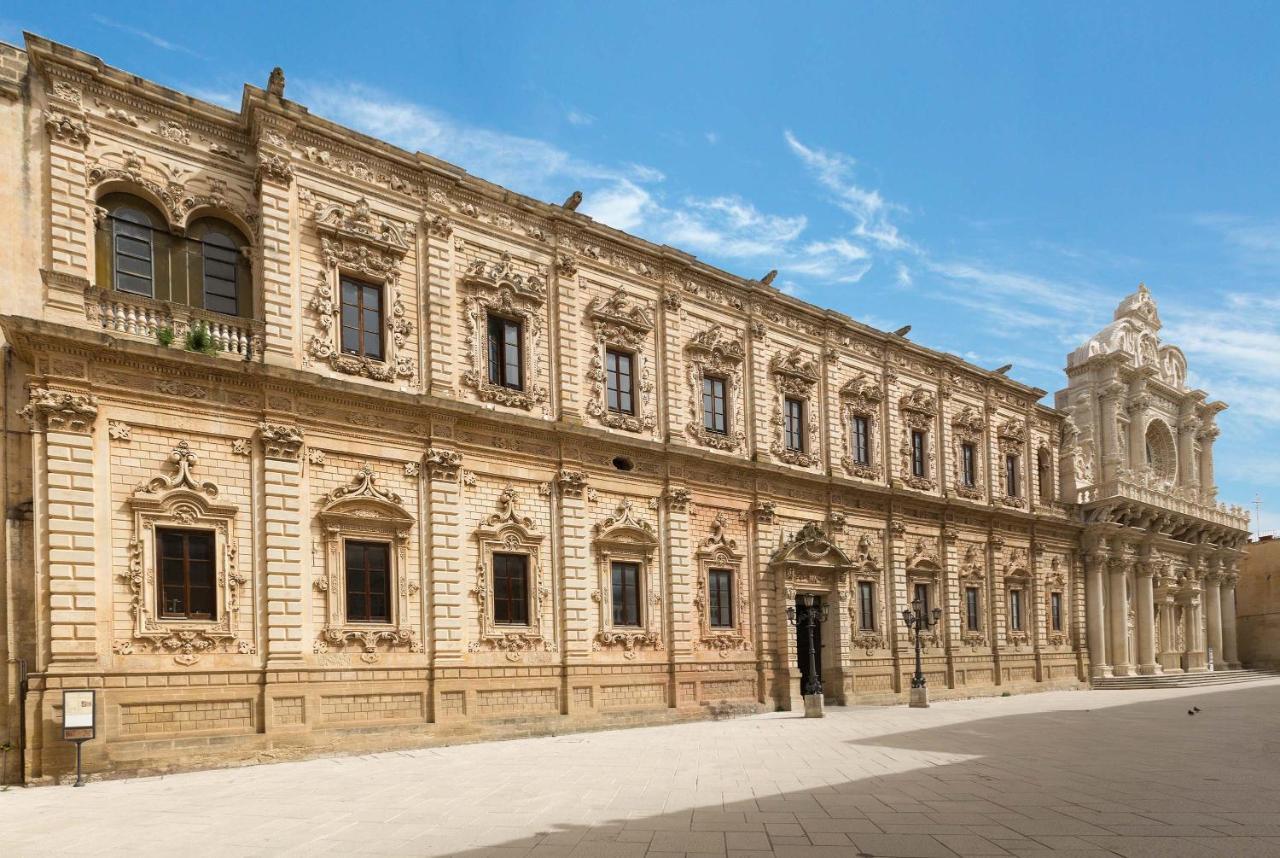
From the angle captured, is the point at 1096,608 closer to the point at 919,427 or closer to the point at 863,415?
the point at 919,427

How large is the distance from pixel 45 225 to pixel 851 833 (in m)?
14.3

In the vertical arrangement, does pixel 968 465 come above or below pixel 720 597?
above

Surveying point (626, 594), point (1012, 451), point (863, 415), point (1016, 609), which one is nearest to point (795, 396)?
point (863, 415)

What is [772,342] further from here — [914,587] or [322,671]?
[322,671]

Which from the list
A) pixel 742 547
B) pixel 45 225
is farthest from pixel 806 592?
pixel 45 225

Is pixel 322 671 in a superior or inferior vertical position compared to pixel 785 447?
inferior

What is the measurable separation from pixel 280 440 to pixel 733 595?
1194 cm

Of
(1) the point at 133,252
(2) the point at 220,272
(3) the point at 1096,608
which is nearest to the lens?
(1) the point at 133,252

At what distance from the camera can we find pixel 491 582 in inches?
744

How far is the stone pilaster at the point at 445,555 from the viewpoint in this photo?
1784cm

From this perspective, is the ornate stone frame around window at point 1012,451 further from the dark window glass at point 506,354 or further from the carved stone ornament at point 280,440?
the carved stone ornament at point 280,440

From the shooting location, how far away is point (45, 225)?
14.6 m

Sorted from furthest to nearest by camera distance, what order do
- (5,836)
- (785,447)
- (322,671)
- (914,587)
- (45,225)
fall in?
(914,587)
(785,447)
(322,671)
(45,225)
(5,836)

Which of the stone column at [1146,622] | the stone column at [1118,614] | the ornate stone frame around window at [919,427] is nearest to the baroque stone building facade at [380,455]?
the ornate stone frame around window at [919,427]
